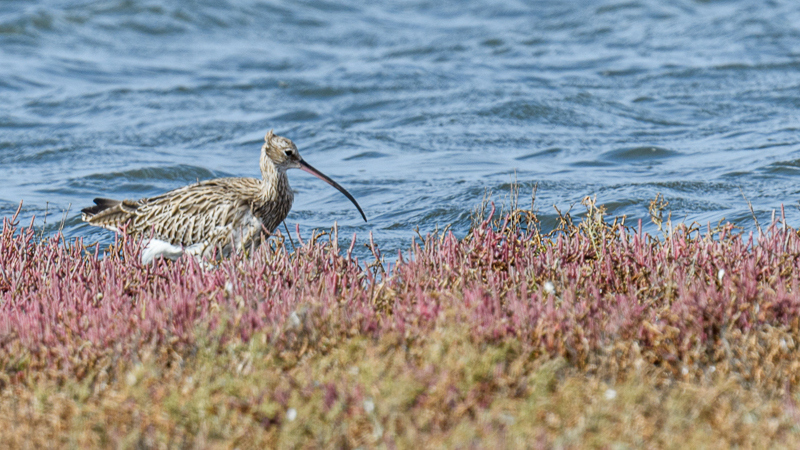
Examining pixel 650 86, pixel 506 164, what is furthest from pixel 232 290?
pixel 650 86

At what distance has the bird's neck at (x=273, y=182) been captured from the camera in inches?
293

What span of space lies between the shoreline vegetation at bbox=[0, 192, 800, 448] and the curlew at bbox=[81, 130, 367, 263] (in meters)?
1.15

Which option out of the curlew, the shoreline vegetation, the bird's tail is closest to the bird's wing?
the curlew

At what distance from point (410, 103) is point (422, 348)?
11459mm

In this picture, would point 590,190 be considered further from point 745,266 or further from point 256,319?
point 256,319

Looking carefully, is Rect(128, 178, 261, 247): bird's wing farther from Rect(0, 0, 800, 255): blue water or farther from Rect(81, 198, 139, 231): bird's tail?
Rect(0, 0, 800, 255): blue water

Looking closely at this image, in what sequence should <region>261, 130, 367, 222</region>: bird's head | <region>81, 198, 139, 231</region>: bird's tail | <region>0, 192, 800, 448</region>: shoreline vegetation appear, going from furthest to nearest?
1. <region>81, 198, 139, 231</region>: bird's tail
2. <region>261, 130, 367, 222</region>: bird's head
3. <region>0, 192, 800, 448</region>: shoreline vegetation

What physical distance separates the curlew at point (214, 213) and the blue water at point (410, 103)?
1760 mm

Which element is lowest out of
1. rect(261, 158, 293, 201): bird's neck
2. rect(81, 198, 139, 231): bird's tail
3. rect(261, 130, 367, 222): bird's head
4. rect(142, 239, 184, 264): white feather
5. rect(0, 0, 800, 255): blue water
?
rect(0, 0, 800, 255): blue water

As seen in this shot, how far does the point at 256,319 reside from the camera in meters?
4.65

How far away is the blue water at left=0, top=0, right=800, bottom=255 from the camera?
35.7 feet

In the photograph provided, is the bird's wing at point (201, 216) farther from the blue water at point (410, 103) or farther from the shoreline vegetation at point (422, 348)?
the blue water at point (410, 103)

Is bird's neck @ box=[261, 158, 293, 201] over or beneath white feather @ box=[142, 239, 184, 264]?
over

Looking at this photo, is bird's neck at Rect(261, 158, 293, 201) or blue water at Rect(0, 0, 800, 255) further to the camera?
blue water at Rect(0, 0, 800, 255)
